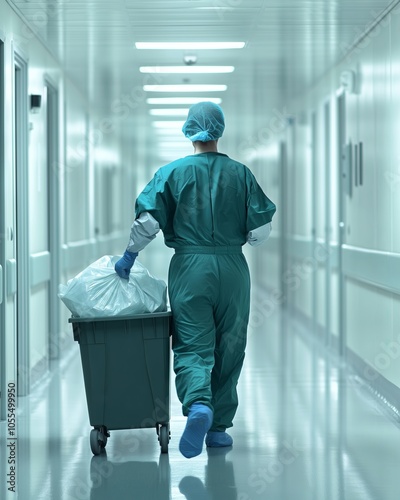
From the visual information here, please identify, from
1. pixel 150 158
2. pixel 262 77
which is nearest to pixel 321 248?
pixel 262 77

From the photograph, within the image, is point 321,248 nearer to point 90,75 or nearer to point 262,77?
point 262,77

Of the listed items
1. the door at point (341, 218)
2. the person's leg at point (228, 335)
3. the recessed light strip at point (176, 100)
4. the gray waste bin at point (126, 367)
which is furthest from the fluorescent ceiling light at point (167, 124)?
the gray waste bin at point (126, 367)

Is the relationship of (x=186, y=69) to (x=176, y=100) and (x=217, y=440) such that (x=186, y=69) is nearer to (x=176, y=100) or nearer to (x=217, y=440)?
(x=176, y=100)

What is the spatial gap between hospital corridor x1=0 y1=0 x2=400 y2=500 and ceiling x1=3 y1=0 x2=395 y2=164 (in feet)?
0.10

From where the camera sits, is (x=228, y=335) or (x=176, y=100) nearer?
(x=228, y=335)

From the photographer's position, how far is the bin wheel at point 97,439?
4.27 m

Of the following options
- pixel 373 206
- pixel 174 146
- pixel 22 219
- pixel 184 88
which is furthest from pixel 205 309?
pixel 174 146

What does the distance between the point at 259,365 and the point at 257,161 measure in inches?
380

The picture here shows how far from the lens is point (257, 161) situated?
16.6 m

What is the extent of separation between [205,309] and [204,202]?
518 mm

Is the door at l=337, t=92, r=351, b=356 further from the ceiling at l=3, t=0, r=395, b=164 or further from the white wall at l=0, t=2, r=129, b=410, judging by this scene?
the white wall at l=0, t=2, r=129, b=410

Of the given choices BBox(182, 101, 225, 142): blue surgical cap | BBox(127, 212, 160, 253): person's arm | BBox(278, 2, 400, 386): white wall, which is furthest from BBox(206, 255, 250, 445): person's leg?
BBox(278, 2, 400, 386): white wall

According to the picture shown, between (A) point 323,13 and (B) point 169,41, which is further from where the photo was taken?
(B) point 169,41

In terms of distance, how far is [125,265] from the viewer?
4.26m
